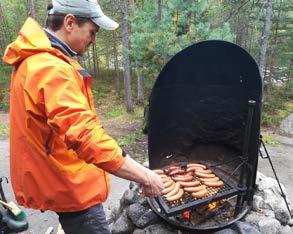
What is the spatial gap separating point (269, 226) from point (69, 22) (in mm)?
2918

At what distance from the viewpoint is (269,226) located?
149 inches

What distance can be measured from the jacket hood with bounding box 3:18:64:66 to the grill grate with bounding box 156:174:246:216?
6.05ft

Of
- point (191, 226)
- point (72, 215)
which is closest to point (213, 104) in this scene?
point (191, 226)

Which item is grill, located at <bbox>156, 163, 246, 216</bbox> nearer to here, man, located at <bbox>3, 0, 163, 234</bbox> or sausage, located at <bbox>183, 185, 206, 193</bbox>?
sausage, located at <bbox>183, 185, 206, 193</bbox>

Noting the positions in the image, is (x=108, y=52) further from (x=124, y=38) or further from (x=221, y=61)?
(x=221, y=61)

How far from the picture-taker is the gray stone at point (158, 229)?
3761mm

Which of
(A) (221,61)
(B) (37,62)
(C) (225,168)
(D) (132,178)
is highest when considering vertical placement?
(B) (37,62)

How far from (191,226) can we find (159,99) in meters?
1.47

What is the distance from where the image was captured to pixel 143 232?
3816mm

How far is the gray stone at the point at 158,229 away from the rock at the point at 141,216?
65 millimetres

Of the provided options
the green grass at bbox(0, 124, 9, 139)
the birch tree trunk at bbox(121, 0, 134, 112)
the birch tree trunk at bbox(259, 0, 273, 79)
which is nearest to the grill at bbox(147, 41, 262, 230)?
the birch tree trunk at bbox(259, 0, 273, 79)

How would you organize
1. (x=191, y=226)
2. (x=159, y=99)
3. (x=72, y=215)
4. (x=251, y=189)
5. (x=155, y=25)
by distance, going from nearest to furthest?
(x=72, y=215) → (x=191, y=226) → (x=251, y=189) → (x=159, y=99) → (x=155, y=25)

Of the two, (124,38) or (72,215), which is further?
(124,38)

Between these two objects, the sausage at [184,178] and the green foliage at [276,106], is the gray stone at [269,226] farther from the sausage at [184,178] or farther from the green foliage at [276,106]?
the green foliage at [276,106]
